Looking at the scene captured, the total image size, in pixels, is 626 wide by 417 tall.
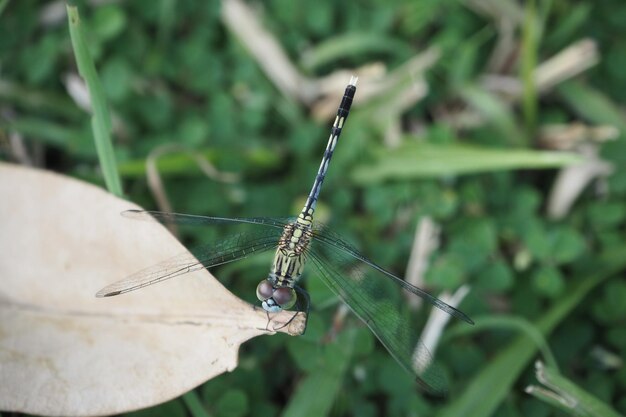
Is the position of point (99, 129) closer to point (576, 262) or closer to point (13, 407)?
point (13, 407)

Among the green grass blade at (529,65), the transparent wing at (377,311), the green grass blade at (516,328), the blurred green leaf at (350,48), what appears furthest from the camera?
the blurred green leaf at (350,48)

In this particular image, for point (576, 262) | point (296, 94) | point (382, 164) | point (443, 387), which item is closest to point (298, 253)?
point (443, 387)

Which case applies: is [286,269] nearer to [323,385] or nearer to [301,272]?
[301,272]

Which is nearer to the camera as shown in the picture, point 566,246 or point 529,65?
point 566,246

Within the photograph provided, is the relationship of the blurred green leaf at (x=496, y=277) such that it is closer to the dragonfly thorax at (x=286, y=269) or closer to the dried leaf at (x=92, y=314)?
the dragonfly thorax at (x=286, y=269)

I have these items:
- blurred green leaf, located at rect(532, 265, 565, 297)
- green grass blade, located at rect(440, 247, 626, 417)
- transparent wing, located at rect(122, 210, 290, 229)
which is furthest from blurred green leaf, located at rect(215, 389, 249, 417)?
blurred green leaf, located at rect(532, 265, 565, 297)

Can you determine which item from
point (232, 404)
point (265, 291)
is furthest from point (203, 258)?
point (232, 404)

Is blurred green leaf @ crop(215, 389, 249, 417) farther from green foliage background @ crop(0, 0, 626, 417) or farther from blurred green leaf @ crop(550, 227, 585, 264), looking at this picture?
blurred green leaf @ crop(550, 227, 585, 264)

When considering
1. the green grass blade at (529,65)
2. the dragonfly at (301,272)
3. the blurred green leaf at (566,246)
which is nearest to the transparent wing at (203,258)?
the dragonfly at (301,272)
